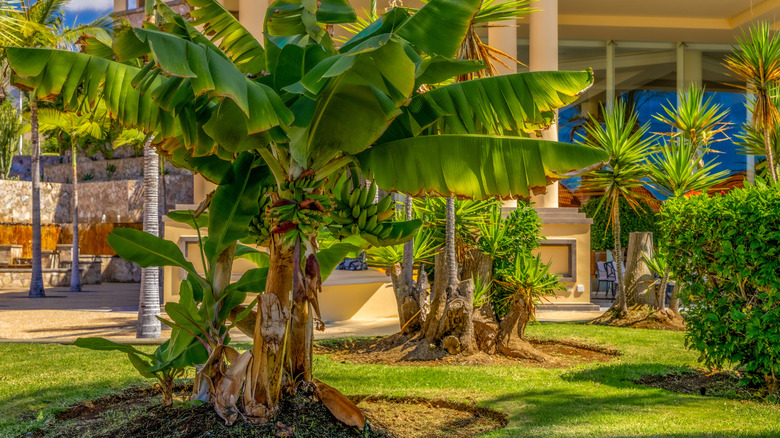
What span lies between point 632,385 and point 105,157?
32.5 m

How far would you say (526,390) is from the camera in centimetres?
694

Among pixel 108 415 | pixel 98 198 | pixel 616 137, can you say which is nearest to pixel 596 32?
pixel 616 137

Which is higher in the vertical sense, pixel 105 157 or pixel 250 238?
pixel 105 157

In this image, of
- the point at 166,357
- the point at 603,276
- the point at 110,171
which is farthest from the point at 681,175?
the point at 110,171

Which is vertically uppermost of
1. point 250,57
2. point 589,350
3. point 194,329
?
point 250,57

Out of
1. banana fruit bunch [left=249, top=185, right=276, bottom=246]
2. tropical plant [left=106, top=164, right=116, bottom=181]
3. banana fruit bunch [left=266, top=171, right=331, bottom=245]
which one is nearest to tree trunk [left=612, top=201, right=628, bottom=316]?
banana fruit bunch [left=249, top=185, right=276, bottom=246]

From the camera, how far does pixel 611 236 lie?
62.7ft

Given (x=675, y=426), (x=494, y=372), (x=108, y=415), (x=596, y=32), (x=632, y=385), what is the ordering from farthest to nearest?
(x=596, y=32)
(x=494, y=372)
(x=632, y=385)
(x=108, y=415)
(x=675, y=426)

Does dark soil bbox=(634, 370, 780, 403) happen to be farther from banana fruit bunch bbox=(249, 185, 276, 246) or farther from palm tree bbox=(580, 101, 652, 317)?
banana fruit bunch bbox=(249, 185, 276, 246)

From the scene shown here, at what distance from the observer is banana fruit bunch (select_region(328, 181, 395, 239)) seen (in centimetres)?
500

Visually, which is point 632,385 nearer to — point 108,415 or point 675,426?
point 675,426

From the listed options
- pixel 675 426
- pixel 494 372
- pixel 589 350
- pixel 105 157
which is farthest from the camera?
pixel 105 157

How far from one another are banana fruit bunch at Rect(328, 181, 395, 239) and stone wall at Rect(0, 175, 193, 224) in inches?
1011

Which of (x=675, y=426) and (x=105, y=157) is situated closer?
(x=675, y=426)
